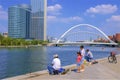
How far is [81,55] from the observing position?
23.1 m

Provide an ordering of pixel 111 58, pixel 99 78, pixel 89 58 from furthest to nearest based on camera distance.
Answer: pixel 111 58 < pixel 89 58 < pixel 99 78

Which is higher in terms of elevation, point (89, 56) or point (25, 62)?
point (89, 56)

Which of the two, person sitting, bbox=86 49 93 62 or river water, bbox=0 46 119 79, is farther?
river water, bbox=0 46 119 79

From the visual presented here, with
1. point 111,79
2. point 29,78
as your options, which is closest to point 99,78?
point 111,79

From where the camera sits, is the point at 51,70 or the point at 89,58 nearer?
the point at 51,70

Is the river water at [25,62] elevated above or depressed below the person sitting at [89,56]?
below

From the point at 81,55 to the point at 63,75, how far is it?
346cm

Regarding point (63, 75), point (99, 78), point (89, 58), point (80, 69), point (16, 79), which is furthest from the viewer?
point (89, 58)

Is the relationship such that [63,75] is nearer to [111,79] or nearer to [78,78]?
[78,78]

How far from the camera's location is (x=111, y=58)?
3375 cm

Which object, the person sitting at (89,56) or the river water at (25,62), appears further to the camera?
the river water at (25,62)

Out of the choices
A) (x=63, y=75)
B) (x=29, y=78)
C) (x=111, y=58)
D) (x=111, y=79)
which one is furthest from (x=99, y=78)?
(x=111, y=58)

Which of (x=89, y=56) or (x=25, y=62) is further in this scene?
(x=25, y=62)

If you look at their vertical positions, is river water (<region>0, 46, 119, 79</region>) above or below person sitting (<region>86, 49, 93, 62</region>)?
below
